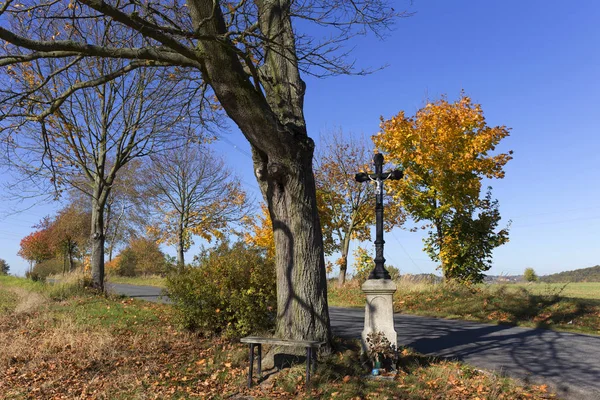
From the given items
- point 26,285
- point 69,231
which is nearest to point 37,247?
point 69,231

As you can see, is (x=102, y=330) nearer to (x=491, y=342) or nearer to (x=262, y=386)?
(x=262, y=386)

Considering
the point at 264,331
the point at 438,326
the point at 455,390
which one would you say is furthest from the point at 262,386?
the point at 438,326

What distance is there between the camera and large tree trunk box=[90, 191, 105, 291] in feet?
52.0

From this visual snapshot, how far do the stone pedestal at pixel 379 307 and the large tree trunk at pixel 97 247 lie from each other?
1189 centimetres

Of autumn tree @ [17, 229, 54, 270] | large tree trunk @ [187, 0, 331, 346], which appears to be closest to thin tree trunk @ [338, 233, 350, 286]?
large tree trunk @ [187, 0, 331, 346]

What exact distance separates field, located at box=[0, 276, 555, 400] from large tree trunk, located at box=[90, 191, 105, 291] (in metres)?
6.04

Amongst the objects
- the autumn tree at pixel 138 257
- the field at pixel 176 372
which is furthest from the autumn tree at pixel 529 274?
the field at pixel 176 372

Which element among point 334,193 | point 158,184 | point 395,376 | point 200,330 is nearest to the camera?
point 395,376

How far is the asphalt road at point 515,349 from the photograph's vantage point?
6511 millimetres

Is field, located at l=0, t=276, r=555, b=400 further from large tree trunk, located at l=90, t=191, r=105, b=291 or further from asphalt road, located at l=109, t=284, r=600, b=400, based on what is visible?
large tree trunk, located at l=90, t=191, r=105, b=291

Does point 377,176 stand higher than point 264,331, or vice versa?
point 377,176

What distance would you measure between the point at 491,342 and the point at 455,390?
386 cm

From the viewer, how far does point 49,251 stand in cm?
4419

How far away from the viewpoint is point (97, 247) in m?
16.0
